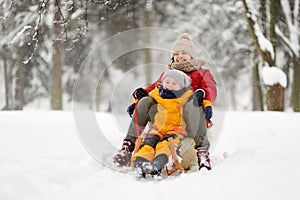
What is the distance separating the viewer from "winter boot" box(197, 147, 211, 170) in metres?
2.85

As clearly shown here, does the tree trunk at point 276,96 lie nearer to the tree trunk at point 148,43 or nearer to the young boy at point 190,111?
the tree trunk at point 148,43

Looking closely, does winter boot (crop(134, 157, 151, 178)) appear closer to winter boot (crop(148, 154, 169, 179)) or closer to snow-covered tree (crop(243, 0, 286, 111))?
winter boot (crop(148, 154, 169, 179))

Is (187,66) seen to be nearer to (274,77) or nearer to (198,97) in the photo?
(198,97)

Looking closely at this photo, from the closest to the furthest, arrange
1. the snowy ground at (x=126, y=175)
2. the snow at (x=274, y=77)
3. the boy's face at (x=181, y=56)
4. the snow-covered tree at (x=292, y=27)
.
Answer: the snowy ground at (x=126, y=175) → the boy's face at (x=181, y=56) → the snow at (x=274, y=77) → the snow-covered tree at (x=292, y=27)

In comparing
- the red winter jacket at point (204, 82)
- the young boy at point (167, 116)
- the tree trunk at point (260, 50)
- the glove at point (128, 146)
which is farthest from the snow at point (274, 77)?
the glove at point (128, 146)

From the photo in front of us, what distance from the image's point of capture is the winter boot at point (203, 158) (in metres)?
2.85

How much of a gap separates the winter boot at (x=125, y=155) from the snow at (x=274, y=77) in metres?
5.02

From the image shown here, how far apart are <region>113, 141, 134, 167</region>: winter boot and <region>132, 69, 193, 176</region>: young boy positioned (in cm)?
21

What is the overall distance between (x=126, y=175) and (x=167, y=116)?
67 cm

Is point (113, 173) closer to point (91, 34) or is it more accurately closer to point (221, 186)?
point (221, 186)

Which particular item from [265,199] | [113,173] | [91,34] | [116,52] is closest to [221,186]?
[265,199]

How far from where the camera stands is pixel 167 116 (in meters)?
3.13

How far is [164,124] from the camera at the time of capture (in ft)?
10.2

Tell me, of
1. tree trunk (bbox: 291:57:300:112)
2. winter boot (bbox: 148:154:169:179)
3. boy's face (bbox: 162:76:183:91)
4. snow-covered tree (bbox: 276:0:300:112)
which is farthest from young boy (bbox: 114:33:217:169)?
tree trunk (bbox: 291:57:300:112)
